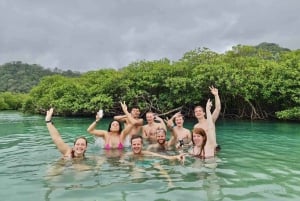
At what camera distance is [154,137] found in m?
11.6

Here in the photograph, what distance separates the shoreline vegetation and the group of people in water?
458 inches

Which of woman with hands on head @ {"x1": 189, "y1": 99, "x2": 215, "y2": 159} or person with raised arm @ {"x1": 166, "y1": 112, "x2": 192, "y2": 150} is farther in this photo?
person with raised arm @ {"x1": 166, "y1": 112, "x2": 192, "y2": 150}

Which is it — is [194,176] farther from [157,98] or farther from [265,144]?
[157,98]

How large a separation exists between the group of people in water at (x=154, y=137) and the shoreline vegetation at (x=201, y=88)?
11628 millimetres

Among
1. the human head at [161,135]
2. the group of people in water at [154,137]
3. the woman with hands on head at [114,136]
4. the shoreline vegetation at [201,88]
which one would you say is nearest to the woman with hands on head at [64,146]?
the group of people in water at [154,137]

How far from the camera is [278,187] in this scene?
6.38 metres

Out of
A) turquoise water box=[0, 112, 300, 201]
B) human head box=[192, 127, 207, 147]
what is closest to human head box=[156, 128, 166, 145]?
turquoise water box=[0, 112, 300, 201]

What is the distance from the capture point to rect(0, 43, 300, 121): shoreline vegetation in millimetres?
27109

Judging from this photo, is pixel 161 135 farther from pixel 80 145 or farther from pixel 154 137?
pixel 80 145

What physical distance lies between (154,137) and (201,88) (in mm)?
18345

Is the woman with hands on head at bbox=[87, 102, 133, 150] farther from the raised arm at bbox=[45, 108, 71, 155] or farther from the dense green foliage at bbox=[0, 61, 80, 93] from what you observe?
the dense green foliage at bbox=[0, 61, 80, 93]

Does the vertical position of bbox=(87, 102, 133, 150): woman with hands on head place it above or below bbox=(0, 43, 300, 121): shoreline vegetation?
below

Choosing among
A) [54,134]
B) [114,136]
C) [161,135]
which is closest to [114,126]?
[114,136]

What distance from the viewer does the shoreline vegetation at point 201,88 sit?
27.1 meters
